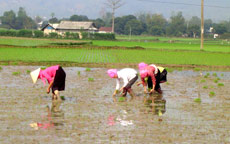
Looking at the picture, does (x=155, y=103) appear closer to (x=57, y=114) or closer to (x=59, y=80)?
(x=59, y=80)

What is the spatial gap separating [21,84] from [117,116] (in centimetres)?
708

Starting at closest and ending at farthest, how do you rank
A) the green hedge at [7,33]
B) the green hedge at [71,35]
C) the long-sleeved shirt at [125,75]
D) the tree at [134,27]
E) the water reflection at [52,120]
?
the water reflection at [52,120] < the long-sleeved shirt at [125,75] < the green hedge at [71,35] < the green hedge at [7,33] < the tree at [134,27]

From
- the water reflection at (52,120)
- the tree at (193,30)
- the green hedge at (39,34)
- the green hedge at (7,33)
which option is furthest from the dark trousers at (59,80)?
the tree at (193,30)

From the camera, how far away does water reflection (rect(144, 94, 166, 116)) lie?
1148 cm

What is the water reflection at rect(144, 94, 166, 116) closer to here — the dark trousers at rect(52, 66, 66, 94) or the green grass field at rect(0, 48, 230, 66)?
the dark trousers at rect(52, 66, 66, 94)

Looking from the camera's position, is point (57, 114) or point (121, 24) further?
point (121, 24)

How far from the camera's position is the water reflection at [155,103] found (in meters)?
11.5

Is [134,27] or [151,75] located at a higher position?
[134,27]

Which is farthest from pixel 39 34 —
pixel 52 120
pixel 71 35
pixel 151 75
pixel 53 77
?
pixel 52 120

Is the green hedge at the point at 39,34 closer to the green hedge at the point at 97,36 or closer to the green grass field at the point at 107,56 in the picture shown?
the green hedge at the point at 97,36

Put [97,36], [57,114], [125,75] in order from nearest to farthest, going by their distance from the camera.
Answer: [57,114] → [125,75] → [97,36]

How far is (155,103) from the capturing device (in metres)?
12.9

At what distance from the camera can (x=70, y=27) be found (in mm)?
98438

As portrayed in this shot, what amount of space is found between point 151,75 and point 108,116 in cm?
384
